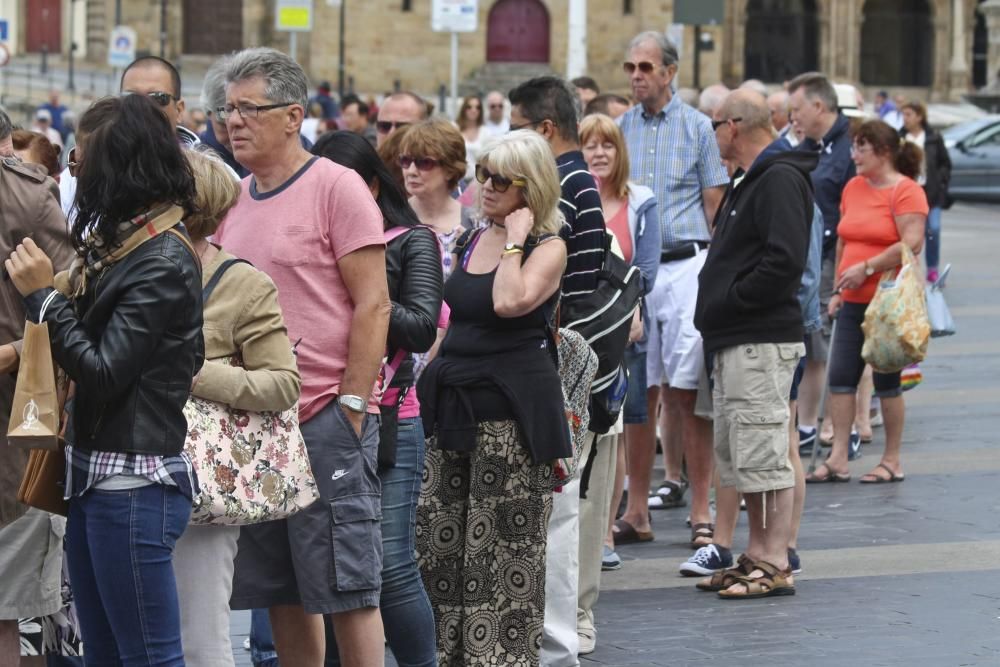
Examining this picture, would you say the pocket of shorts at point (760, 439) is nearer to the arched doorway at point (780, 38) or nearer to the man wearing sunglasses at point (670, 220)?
the man wearing sunglasses at point (670, 220)

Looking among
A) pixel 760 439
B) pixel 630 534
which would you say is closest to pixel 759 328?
pixel 760 439

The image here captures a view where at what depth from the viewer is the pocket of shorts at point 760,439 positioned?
7.39m

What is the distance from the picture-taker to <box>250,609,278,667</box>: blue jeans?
652 cm

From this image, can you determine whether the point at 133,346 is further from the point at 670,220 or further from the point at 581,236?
the point at 670,220

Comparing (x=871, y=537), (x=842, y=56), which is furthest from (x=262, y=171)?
(x=842, y=56)

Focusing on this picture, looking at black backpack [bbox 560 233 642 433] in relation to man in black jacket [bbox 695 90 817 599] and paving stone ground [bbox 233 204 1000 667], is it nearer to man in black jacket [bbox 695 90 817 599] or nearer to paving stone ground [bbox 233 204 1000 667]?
man in black jacket [bbox 695 90 817 599]

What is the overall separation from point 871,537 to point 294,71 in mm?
4480

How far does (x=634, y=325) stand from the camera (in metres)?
7.50

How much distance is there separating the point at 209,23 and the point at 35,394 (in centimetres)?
5132

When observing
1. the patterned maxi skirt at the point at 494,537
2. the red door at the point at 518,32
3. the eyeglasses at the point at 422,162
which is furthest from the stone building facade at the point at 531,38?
the patterned maxi skirt at the point at 494,537

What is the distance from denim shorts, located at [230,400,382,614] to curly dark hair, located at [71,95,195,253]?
97 cm

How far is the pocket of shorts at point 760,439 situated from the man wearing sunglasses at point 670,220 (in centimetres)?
136

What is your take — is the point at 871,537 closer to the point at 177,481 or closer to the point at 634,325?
the point at 634,325

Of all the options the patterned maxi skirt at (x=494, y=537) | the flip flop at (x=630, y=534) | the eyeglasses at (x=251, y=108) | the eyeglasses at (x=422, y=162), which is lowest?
the flip flop at (x=630, y=534)
